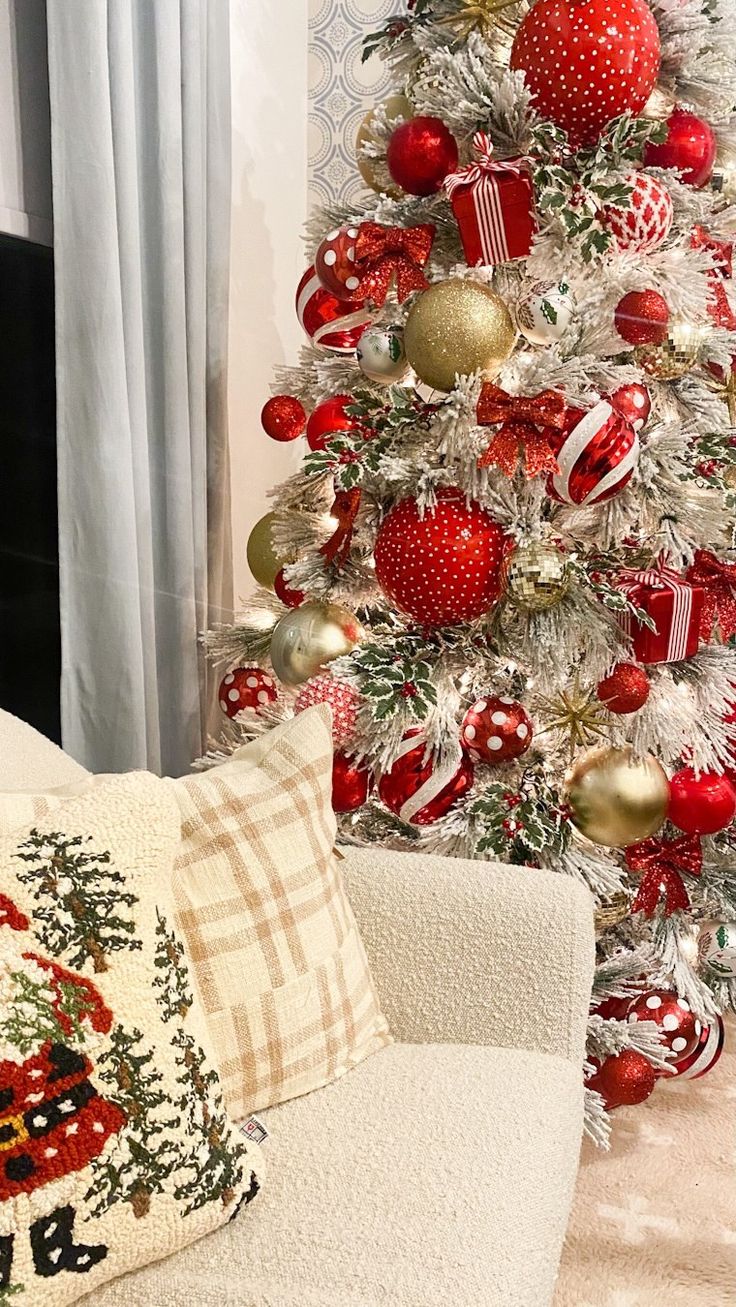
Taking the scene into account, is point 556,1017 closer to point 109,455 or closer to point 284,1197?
point 284,1197

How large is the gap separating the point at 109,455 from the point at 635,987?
1128 millimetres

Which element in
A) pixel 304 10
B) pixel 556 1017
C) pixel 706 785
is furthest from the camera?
pixel 304 10

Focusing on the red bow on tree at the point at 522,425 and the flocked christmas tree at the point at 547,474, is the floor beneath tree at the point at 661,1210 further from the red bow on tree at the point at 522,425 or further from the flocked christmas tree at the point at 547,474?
the red bow on tree at the point at 522,425

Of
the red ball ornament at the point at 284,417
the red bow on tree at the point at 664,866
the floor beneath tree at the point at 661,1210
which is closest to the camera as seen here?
the floor beneath tree at the point at 661,1210

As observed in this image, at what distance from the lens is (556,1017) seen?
3.35 ft

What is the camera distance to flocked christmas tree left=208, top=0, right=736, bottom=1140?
1311 millimetres

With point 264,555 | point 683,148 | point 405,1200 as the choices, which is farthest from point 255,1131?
point 683,148

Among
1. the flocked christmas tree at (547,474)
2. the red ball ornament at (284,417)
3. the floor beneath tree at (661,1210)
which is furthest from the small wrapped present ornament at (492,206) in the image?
the floor beneath tree at (661,1210)

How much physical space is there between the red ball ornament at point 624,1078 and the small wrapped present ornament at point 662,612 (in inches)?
22.3

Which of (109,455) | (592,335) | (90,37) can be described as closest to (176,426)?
(109,455)

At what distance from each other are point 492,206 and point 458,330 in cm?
16

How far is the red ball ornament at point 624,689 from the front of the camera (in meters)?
1.38

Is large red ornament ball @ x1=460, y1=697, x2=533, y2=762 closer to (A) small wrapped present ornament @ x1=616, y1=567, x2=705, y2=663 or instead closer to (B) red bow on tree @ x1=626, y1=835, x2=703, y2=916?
(A) small wrapped present ornament @ x1=616, y1=567, x2=705, y2=663

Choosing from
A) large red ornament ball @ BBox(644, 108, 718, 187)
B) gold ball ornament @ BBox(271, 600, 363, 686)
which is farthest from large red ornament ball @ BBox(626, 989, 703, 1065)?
large red ornament ball @ BBox(644, 108, 718, 187)
